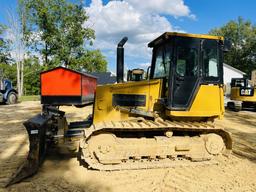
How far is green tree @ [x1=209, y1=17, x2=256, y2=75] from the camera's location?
49.2m

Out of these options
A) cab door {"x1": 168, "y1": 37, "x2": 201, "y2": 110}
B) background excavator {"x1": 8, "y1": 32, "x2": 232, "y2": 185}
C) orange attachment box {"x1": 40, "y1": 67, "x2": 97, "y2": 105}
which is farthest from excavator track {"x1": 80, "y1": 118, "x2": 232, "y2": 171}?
orange attachment box {"x1": 40, "y1": 67, "x2": 97, "y2": 105}

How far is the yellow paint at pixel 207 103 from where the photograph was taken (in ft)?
18.4

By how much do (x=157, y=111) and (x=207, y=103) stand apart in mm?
1015

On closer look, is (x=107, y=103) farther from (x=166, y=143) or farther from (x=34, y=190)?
(x=34, y=190)

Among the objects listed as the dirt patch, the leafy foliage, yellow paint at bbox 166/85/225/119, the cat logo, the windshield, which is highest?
the leafy foliage

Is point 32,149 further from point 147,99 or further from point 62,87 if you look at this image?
point 147,99

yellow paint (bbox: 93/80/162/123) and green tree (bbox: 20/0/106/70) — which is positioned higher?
green tree (bbox: 20/0/106/70)

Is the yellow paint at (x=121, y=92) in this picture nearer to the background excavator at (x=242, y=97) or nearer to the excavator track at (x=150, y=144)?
the excavator track at (x=150, y=144)

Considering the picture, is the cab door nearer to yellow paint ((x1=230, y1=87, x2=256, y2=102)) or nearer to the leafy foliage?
Result: yellow paint ((x1=230, y1=87, x2=256, y2=102))

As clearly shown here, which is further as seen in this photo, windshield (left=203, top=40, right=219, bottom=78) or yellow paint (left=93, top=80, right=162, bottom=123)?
yellow paint (left=93, top=80, right=162, bottom=123)

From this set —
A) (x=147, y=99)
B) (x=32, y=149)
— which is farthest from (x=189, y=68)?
(x=32, y=149)

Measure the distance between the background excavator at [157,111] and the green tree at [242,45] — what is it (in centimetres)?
4432

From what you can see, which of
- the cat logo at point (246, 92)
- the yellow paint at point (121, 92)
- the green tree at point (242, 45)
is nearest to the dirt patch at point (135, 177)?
the yellow paint at point (121, 92)

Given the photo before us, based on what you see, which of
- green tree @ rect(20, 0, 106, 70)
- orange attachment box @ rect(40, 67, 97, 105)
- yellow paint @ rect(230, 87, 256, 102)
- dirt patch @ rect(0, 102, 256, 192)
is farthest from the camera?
green tree @ rect(20, 0, 106, 70)
